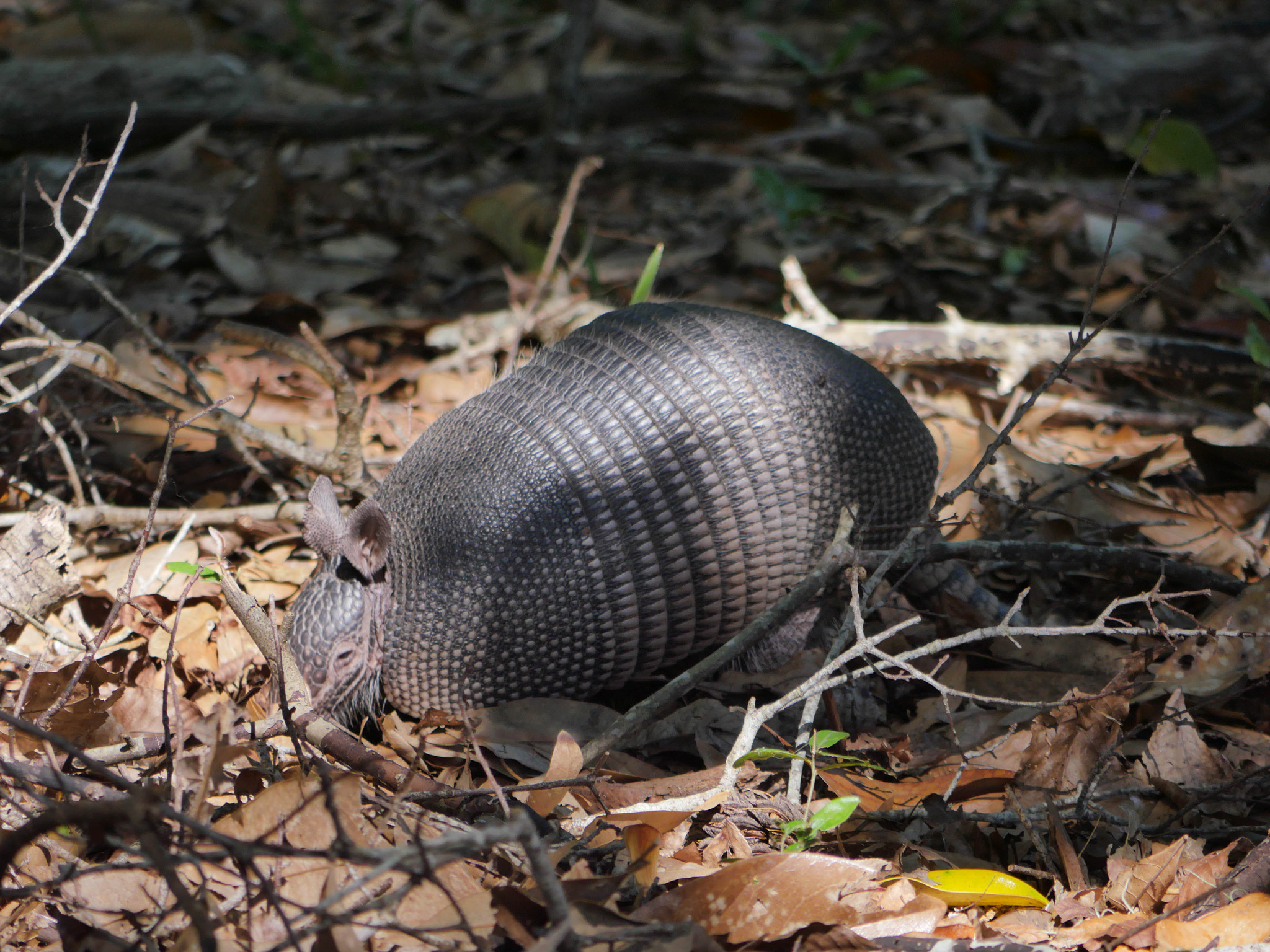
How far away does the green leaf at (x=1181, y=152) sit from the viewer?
21.8ft

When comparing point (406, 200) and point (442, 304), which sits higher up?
point (406, 200)

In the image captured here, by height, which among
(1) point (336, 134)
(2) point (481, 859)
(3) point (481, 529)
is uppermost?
(1) point (336, 134)

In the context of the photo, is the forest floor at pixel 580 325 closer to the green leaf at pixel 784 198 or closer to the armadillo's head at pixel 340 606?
the green leaf at pixel 784 198

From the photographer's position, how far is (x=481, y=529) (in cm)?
369

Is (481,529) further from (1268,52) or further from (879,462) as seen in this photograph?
(1268,52)

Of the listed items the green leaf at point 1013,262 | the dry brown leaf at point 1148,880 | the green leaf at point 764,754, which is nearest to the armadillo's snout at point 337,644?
the green leaf at point 764,754

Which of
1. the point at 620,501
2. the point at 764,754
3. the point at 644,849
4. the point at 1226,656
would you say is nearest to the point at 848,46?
Answer: the point at 620,501

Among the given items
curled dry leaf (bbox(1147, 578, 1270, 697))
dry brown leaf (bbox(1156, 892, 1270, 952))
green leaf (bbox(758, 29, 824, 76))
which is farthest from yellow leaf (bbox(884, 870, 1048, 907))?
green leaf (bbox(758, 29, 824, 76))

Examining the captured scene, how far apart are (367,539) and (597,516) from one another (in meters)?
0.84

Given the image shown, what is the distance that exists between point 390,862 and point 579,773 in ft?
4.13

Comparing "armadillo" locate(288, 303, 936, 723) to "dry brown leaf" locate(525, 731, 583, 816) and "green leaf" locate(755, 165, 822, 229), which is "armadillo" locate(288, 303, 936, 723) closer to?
"dry brown leaf" locate(525, 731, 583, 816)

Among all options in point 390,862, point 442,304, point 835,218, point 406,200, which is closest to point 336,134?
point 406,200

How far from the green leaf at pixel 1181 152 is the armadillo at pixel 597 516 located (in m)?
4.15

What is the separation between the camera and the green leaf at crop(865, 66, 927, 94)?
7906 mm
